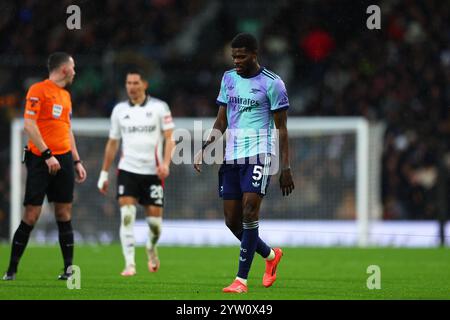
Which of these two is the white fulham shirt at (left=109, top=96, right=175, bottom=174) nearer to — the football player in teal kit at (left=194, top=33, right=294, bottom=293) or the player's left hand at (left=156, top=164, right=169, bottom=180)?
the player's left hand at (left=156, top=164, right=169, bottom=180)

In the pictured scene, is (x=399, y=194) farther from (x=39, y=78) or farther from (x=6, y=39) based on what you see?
(x=6, y=39)

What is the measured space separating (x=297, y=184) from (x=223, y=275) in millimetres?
6265

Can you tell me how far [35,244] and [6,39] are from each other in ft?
23.7

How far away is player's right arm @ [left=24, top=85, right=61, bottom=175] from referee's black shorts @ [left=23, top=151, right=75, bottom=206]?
234 millimetres

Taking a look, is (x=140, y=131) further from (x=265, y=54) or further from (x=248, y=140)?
(x=265, y=54)

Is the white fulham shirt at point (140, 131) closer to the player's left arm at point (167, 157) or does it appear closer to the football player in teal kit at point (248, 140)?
the player's left arm at point (167, 157)

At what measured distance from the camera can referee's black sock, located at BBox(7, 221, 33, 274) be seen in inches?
417

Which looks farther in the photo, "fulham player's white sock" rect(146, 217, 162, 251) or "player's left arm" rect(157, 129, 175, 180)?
"fulham player's white sock" rect(146, 217, 162, 251)

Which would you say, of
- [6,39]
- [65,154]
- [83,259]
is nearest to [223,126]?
[65,154]

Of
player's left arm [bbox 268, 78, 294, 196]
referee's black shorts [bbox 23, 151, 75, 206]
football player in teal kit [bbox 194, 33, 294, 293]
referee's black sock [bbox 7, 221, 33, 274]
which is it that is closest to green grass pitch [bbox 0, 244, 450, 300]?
referee's black sock [bbox 7, 221, 33, 274]

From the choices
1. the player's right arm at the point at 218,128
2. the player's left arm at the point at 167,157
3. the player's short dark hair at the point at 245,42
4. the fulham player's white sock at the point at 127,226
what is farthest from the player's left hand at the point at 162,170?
the player's short dark hair at the point at 245,42

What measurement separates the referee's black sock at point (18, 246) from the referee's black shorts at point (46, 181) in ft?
0.87

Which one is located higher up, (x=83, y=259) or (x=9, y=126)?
(x=9, y=126)

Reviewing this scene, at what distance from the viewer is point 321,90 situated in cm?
2202
